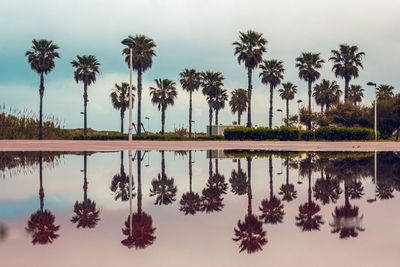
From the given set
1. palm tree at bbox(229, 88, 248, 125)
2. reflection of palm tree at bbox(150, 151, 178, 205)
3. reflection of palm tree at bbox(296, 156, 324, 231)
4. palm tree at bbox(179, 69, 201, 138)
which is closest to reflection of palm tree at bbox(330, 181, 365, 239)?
reflection of palm tree at bbox(296, 156, 324, 231)

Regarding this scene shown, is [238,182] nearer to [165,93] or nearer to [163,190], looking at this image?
[163,190]

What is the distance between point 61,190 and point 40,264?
5.12 m

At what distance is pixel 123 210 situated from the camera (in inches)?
255

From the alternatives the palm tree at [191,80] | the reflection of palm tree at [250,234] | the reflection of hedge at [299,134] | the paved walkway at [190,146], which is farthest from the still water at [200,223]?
the palm tree at [191,80]

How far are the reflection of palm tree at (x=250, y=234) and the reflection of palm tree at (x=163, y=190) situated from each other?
1986 millimetres

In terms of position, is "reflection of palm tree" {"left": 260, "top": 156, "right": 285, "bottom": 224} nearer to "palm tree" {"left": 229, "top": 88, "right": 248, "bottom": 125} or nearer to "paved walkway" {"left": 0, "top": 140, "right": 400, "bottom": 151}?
"paved walkway" {"left": 0, "top": 140, "right": 400, "bottom": 151}

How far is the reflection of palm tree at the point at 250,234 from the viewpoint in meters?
4.40

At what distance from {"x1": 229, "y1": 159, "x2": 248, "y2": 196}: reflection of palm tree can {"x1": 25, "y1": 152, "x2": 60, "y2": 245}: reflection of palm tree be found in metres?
3.82

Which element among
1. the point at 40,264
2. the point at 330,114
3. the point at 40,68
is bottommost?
the point at 40,264

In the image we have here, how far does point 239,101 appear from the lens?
10650 cm

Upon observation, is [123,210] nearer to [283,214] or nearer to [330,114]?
[283,214]

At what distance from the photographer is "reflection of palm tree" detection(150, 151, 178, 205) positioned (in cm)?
751

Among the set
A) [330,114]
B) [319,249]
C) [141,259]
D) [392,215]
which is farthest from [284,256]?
[330,114]

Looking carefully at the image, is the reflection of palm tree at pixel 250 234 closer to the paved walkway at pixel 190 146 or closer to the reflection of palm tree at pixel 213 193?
the reflection of palm tree at pixel 213 193
